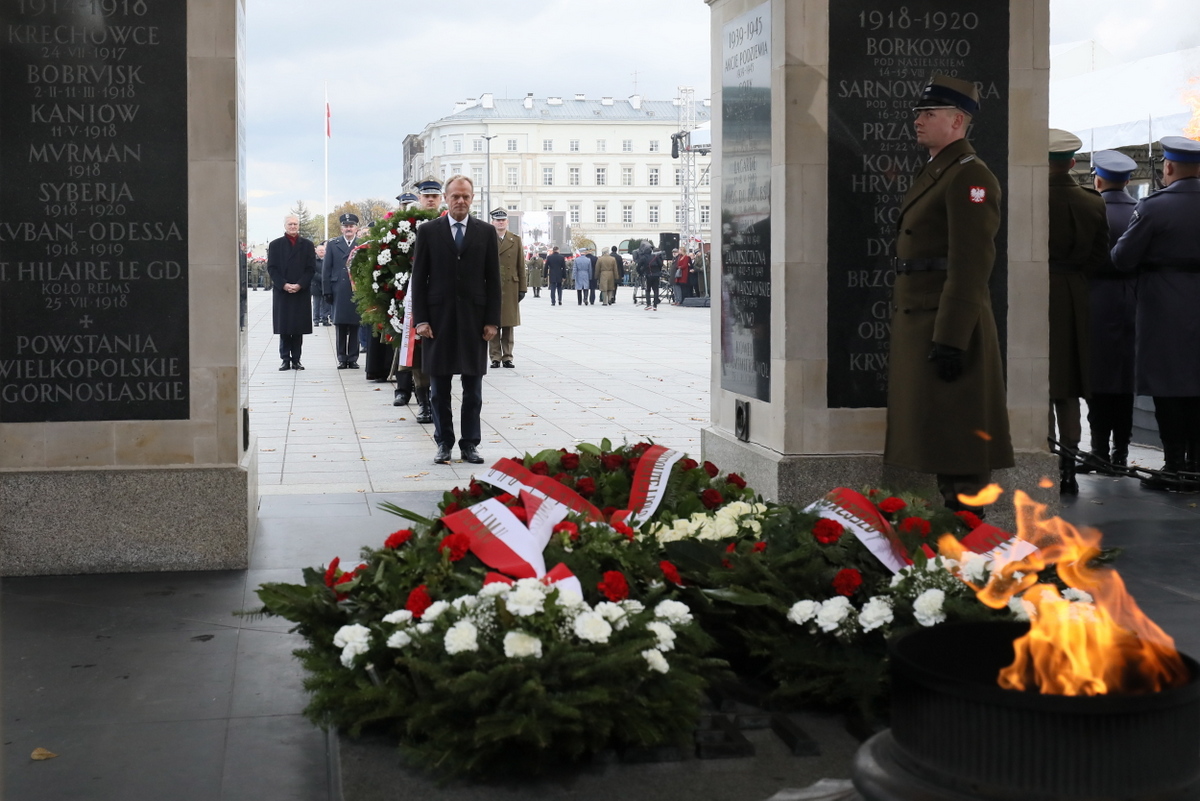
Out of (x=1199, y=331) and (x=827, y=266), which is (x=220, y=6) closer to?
(x=827, y=266)

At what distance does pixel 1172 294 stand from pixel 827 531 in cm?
561

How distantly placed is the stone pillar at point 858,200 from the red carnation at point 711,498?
6.29ft

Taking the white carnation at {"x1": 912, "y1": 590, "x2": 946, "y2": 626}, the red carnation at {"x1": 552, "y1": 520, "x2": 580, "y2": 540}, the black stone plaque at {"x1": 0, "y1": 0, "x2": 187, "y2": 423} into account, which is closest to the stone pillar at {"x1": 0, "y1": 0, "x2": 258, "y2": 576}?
the black stone plaque at {"x1": 0, "y1": 0, "x2": 187, "y2": 423}

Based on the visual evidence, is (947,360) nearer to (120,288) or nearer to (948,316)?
(948,316)

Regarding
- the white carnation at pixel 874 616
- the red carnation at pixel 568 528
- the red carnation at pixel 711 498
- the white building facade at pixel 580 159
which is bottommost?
the white carnation at pixel 874 616

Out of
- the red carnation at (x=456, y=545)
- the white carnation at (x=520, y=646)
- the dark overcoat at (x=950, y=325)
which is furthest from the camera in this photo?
the dark overcoat at (x=950, y=325)

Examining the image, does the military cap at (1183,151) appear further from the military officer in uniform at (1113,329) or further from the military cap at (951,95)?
the military cap at (951,95)

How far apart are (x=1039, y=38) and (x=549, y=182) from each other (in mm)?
136107

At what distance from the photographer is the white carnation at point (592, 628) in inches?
149

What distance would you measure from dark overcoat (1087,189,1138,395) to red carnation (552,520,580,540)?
19.7 ft

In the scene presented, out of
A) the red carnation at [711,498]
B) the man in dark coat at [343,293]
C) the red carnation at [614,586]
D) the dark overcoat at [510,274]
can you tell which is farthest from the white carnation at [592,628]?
the man in dark coat at [343,293]

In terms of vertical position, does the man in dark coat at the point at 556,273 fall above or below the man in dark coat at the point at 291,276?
above

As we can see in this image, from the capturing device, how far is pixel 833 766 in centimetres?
375

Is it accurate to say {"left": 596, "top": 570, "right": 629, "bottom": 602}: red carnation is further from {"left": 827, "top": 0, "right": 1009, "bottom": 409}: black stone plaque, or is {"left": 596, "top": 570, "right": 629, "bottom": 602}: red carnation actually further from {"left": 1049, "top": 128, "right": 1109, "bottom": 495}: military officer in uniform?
{"left": 1049, "top": 128, "right": 1109, "bottom": 495}: military officer in uniform
